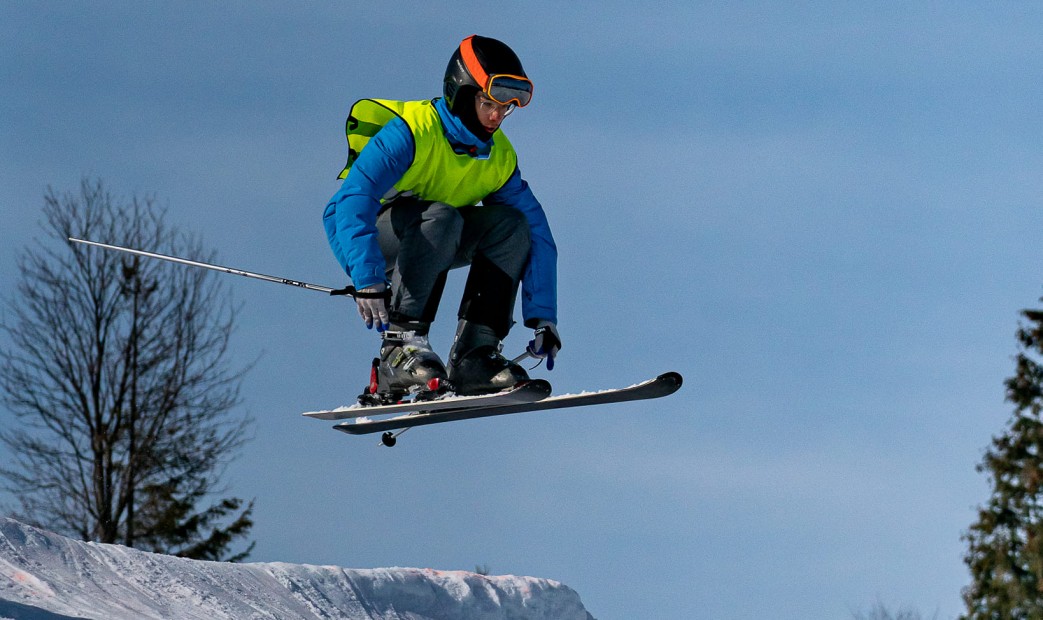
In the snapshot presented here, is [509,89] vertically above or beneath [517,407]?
above

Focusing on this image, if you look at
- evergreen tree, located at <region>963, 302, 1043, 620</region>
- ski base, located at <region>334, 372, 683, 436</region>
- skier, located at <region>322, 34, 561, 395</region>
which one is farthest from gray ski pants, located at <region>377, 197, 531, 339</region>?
evergreen tree, located at <region>963, 302, 1043, 620</region>

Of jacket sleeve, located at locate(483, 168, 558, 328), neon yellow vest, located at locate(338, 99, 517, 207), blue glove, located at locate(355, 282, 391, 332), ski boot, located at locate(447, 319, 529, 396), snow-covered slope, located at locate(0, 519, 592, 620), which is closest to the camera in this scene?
blue glove, located at locate(355, 282, 391, 332)

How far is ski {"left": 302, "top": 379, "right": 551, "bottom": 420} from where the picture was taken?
6.32 metres

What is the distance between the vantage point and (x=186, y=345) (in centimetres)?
1750

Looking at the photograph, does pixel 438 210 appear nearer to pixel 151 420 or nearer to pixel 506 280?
pixel 506 280

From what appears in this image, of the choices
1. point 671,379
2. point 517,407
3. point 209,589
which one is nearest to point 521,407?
point 517,407

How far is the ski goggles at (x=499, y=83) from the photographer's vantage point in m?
6.27

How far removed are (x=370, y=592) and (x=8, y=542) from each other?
3165 mm

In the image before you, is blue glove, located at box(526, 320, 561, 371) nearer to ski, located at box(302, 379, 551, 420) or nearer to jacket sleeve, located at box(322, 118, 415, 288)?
ski, located at box(302, 379, 551, 420)

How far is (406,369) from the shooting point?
649 centimetres

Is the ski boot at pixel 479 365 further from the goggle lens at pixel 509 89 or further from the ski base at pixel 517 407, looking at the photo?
the goggle lens at pixel 509 89

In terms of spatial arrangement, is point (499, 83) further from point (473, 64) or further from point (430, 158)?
point (430, 158)

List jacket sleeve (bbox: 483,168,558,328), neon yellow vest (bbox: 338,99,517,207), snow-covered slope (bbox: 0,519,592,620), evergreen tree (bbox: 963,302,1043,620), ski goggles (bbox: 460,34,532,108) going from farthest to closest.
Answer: evergreen tree (bbox: 963,302,1043,620) < snow-covered slope (bbox: 0,519,592,620) < jacket sleeve (bbox: 483,168,558,328) < neon yellow vest (bbox: 338,99,517,207) < ski goggles (bbox: 460,34,532,108)

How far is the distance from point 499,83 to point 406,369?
1.56 meters
